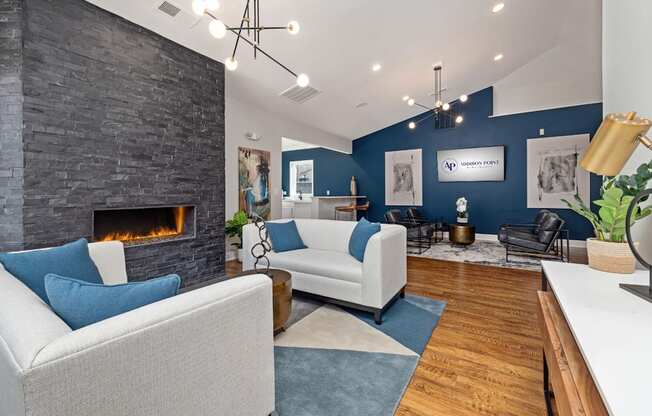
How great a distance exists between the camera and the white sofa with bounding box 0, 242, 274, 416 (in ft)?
2.26

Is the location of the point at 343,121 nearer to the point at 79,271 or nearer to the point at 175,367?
the point at 79,271

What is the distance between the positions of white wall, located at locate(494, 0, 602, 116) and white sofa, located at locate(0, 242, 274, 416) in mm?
6689

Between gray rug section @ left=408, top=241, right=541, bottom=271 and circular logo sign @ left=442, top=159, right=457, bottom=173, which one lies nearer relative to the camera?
gray rug section @ left=408, top=241, right=541, bottom=271

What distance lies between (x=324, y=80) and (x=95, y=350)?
15.7 ft

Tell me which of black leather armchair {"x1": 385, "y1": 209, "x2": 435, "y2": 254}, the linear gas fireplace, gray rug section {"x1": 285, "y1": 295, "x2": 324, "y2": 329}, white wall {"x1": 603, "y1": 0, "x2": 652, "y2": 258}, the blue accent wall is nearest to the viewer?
white wall {"x1": 603, "y1": 0, "x2": 652, "y2": 258}

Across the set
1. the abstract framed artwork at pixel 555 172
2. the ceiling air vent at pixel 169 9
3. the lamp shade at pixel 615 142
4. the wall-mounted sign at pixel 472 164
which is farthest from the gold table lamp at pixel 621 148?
the wall-mounted sign at pixel 472 164

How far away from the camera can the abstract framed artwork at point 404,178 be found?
303 inches

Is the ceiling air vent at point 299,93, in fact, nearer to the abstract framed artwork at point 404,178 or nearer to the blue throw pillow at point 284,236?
the blue throw pillow at point 284,236

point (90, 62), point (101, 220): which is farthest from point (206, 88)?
point (101, 220)

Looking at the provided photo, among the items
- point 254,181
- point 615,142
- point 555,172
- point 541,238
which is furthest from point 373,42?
point 555,172

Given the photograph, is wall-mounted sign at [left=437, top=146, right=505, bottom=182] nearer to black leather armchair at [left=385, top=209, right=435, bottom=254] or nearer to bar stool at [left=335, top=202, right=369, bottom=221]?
black leather armchair at [left=385, top=209, right=435, bottom=254]

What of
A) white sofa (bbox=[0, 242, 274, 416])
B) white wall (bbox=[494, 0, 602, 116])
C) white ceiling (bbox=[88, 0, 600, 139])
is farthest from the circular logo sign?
white sofa (bbox=[0, 242, 274, 416])

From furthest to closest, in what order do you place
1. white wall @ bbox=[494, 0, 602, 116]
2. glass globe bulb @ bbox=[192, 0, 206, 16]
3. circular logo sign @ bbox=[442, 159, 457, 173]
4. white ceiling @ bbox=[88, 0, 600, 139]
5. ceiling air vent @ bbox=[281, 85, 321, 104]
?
circular logo sign @ bbox=[442, 159, 457, 173] → white wall @ bbox=[494, 0, 602, 116] → ceiling air vent @ bbox=[281, 85, 321, 104] → white ceiling @ bbox=[88, 0, 600, 139] → glass globe bulb @ bbox=[192, 0, 206, 16]

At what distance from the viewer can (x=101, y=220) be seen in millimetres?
3105
